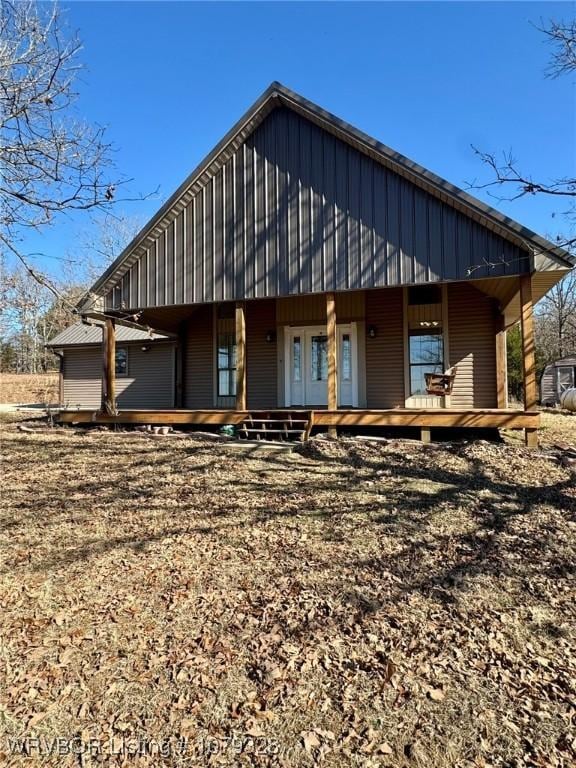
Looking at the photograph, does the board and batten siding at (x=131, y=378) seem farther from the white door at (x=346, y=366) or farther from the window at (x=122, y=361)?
the white door at (x=346, y=366)

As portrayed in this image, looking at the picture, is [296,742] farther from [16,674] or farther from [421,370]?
[421,370]

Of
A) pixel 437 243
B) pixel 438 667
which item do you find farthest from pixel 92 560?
pixel 437 243

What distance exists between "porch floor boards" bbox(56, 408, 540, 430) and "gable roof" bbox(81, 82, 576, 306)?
8.98ft

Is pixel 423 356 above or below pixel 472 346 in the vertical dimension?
below

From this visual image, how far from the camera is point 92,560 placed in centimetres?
384

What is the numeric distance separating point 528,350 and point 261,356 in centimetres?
642

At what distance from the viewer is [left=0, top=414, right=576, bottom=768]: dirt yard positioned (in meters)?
2.12

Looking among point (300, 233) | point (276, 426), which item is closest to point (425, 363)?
point (276, 426)

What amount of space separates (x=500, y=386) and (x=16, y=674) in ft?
33.0

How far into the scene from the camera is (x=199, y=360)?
1321 cm

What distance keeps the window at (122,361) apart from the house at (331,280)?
3.92 m

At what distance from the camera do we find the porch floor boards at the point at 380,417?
8508mm

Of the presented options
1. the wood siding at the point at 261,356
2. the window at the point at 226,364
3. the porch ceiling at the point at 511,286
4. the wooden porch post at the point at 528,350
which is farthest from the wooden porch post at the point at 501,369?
the window at the point at 226,364

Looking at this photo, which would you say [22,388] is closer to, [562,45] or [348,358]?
[348,358]
